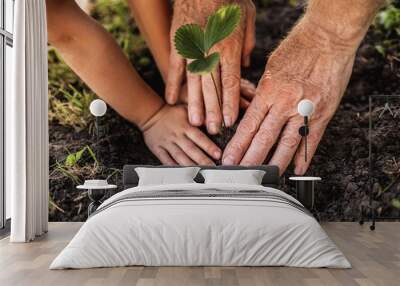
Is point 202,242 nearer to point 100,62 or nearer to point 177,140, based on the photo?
point 177,140

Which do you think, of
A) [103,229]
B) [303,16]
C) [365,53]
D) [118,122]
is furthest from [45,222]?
[365,53]

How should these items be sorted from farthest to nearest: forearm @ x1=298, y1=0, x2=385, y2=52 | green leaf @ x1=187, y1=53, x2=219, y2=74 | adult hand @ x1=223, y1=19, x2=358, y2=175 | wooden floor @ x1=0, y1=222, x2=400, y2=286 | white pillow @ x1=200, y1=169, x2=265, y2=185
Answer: adult hand @ x1=223, y1=19, x2=358, y2=175 → forearm @ x1=298, y1=0, x2=385, y2=52 → green leaf @ x1=187, y1=53, x2=219, y2=74 → white pillow @ x1=200, y1=169, x2=265, y2=185 → wooden floor @ x1=0, y1=222, x2=400, y2=286

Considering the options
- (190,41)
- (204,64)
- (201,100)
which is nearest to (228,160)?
(201,100)

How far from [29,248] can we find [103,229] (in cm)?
122

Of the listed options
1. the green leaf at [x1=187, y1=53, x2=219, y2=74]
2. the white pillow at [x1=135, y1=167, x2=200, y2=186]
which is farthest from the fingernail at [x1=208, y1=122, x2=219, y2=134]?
the green leaf at [x1=187, y1=53, x2=219, y2=74]

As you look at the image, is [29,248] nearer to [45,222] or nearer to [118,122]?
[45,222]

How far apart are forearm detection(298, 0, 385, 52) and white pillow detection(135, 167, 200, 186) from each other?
6.30 feet

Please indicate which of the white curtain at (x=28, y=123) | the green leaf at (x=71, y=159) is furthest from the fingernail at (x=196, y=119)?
the white curtain at (x=28, y=123)

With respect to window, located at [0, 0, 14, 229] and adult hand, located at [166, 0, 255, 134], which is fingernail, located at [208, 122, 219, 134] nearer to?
adult hand, located at [166, 0, 255, 134]

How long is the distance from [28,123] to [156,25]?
6.11 feet

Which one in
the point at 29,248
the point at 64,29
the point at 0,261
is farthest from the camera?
the point at 64,29

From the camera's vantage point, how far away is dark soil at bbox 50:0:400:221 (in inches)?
258

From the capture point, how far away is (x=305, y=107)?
595 centimetres

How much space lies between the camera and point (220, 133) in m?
6.43
